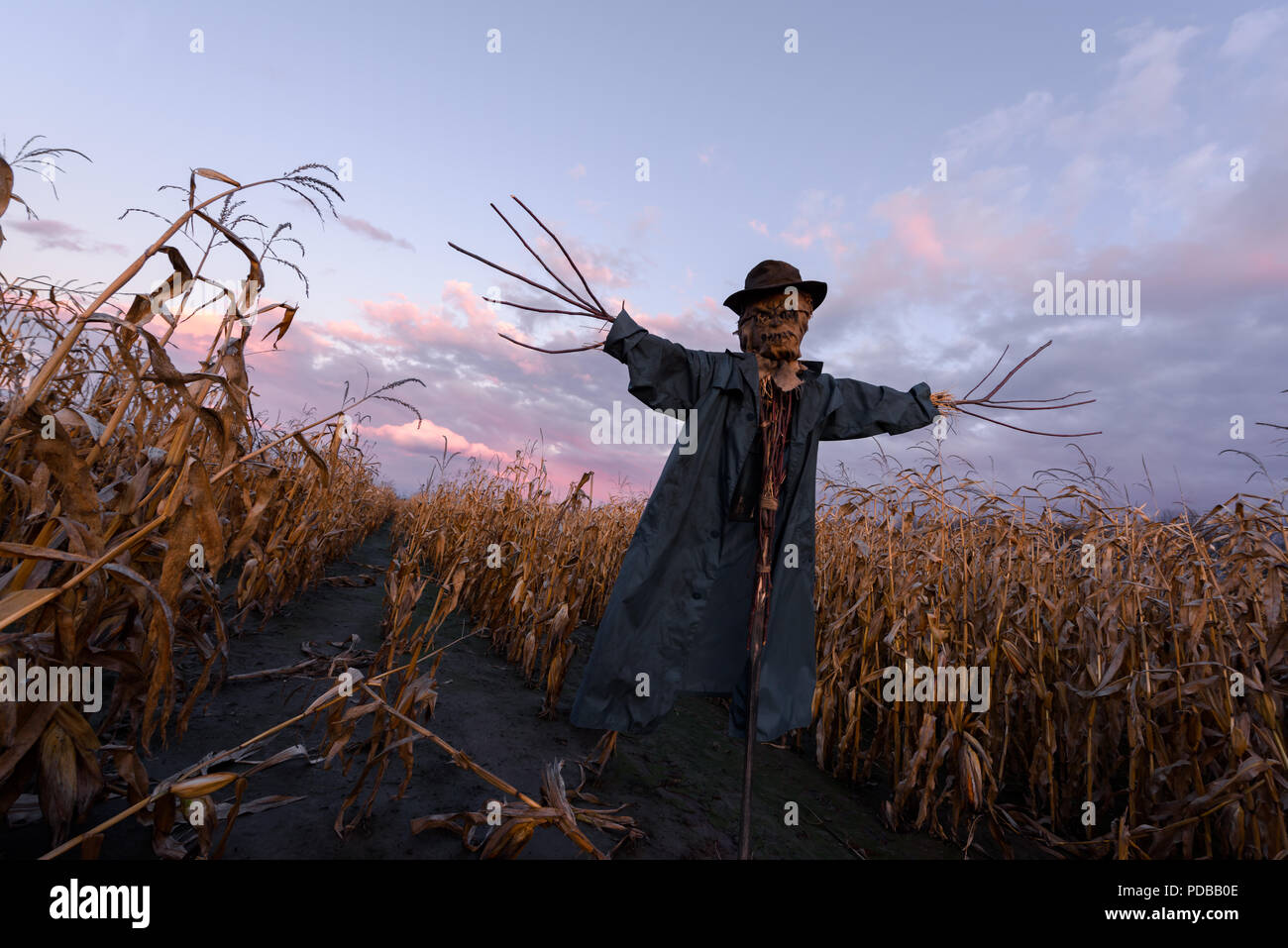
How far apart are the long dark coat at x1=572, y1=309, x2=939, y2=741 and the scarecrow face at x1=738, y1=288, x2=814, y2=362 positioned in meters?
0.18

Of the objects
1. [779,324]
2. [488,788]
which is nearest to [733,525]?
[779,324]

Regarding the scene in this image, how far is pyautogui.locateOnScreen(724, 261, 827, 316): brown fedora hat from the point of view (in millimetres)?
2945

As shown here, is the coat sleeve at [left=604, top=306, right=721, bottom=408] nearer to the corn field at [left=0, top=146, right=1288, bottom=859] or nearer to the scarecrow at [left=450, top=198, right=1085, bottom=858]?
the scarecrow at [left=450, top=198, right=1085, bottom=858]

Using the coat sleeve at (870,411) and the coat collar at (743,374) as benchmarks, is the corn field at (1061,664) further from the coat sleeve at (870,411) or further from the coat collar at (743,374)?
the coat collar at (743,374)

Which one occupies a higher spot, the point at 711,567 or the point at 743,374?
the point at 743,374

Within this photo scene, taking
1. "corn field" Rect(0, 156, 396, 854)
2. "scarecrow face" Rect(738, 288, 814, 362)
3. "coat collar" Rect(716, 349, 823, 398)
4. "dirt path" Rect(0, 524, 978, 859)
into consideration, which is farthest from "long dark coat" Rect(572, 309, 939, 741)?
"corn field" Rect(0, 156, 396, 854)

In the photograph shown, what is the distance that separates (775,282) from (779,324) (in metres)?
0.22

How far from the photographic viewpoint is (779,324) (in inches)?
117

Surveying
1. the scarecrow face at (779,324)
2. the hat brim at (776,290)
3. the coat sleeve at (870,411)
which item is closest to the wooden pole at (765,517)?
the scarecrow face at (779,324)

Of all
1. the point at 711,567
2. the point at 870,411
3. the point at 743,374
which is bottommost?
the point at 711,567

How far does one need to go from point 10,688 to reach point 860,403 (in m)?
3.44

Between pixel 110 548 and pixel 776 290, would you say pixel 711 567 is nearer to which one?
pixel 776 290
